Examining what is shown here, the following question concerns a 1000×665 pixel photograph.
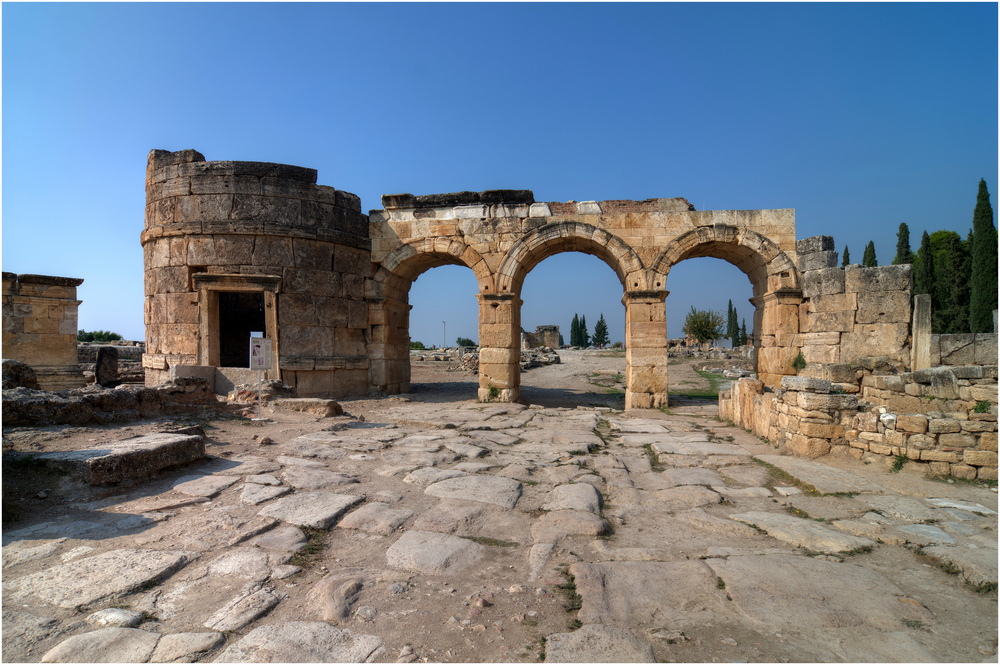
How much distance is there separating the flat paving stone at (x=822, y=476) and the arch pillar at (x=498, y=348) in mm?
5860

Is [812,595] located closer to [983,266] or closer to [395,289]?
[395,289]

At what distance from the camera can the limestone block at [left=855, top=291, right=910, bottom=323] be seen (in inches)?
330

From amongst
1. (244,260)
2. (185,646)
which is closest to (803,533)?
(185,646)

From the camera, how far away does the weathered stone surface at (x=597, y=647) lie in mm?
1879

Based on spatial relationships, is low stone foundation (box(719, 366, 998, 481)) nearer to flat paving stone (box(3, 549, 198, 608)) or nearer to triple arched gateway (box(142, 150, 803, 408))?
triple arched gateway (box(142, 150, 803, 408))

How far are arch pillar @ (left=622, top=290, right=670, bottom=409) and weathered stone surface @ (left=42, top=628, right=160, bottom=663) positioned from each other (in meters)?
9.00

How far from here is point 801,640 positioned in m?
2.01

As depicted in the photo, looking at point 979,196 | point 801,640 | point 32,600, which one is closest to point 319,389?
point 32,600

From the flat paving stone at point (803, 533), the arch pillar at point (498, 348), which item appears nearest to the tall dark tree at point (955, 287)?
the arch pillar at point (498, 348)

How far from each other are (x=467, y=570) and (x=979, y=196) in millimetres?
31264

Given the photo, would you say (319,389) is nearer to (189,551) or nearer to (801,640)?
(189,551)

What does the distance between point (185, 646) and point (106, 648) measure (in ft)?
1.02

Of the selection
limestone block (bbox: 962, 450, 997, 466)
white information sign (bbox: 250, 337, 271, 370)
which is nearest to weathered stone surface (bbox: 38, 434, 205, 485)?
white information sign (bbox: 250, 337, 271, 370)

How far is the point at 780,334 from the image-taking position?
32.4 feet
